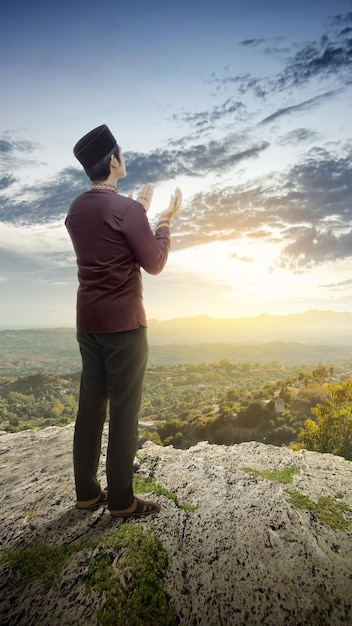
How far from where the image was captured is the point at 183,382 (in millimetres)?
133250

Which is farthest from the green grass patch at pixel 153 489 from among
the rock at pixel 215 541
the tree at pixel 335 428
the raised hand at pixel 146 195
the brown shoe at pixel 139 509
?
the tree at pixel 335 428

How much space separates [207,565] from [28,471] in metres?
2.77

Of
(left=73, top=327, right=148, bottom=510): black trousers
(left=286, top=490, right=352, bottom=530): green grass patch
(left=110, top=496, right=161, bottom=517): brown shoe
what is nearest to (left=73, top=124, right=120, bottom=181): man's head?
(left=73, top=327, right=148, bottom=510): black trousers

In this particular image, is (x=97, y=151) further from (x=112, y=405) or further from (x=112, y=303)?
(x=112, y=405)

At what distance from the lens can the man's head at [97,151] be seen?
2.57 meters

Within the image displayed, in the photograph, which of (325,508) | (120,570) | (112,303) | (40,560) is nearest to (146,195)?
(112,303)

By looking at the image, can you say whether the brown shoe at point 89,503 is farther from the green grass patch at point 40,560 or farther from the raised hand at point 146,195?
the raised hand at point 146,195

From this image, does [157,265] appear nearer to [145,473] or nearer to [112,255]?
[112,255]

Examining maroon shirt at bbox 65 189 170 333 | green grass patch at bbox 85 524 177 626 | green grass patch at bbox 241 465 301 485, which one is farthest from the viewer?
green grass patch at bbox 241 465 301 485

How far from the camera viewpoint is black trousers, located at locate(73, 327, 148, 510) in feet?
7.98

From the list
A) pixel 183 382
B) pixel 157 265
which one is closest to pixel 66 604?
pixel 157 265

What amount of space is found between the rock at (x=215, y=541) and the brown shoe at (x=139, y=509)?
0.07 meters

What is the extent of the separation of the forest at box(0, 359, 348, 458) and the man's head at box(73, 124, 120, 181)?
579cm

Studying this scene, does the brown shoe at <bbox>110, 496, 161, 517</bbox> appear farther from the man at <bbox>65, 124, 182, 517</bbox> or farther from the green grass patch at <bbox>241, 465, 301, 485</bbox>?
the green grass patch at <bbox>241, 465, 301, 485</bbox>
